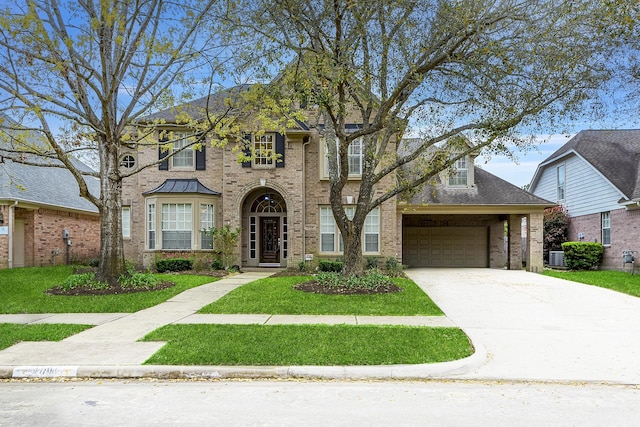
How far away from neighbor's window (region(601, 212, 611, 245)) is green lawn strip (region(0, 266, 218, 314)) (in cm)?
1770

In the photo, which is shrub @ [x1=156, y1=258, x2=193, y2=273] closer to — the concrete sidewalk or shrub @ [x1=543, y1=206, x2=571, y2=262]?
the concrete sidewalk

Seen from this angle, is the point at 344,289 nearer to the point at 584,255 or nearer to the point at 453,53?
the point at 453,53

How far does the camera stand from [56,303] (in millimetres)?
10688

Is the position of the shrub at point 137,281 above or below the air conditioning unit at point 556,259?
above

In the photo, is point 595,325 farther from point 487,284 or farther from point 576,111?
point 487,284

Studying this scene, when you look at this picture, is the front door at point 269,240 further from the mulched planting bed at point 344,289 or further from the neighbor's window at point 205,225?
the mulched planting bed at point 344,289

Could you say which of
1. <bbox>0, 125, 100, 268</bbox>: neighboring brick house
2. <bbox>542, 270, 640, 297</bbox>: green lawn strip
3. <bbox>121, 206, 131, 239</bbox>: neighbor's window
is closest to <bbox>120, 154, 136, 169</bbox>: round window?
<bbox>121, 206, 131, 239</bbox>: neighbor's window

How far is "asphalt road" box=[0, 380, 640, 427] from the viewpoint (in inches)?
177

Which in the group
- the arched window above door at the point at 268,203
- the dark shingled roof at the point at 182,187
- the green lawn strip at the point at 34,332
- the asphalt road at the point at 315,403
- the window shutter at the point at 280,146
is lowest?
the asphalt road at the point at 315,403

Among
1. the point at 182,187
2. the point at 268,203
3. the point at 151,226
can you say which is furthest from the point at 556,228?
the point at 151,226

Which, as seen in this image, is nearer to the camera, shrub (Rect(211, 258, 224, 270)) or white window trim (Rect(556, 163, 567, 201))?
shrub (Rect(211, 258, 224, 270))

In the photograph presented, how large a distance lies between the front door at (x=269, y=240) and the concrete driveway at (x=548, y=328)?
23.8 ft

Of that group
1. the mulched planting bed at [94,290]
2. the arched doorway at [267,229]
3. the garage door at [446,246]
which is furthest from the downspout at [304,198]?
the mulched planting bed at [94,290]

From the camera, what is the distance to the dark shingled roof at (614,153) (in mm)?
20406
